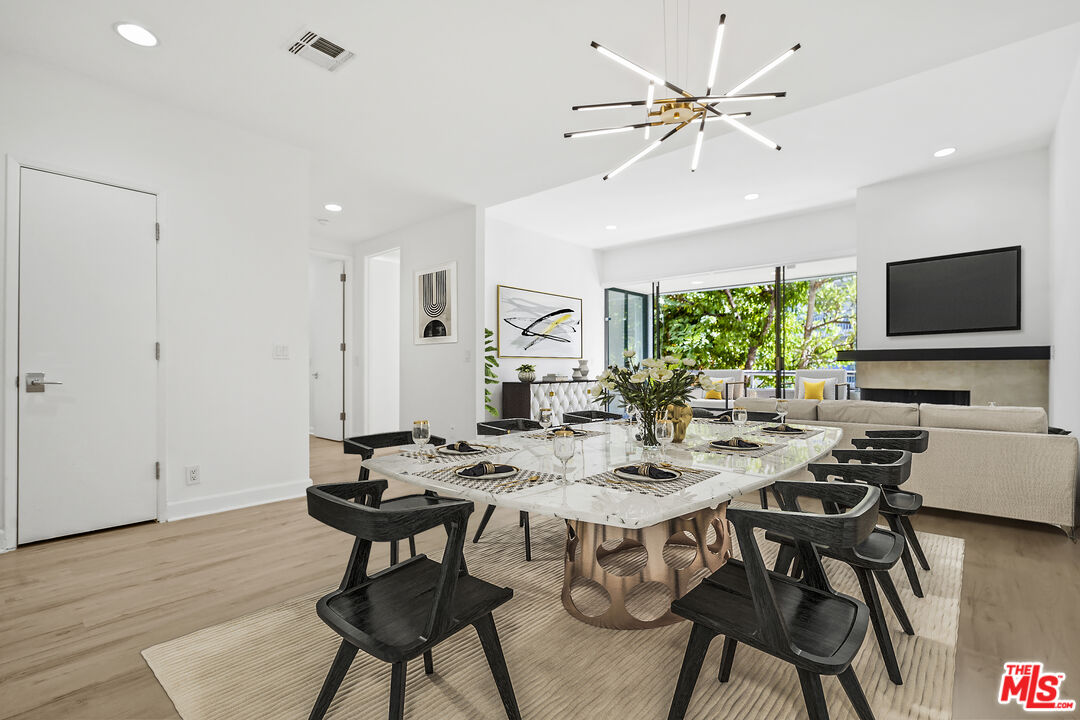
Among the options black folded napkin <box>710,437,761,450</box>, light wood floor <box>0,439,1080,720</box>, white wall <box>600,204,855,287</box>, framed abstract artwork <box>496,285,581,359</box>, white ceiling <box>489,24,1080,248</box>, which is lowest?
light wood floor <box>0,439,1080,720</box>

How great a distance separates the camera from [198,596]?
83.7 inches

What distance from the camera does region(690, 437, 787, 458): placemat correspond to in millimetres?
1968

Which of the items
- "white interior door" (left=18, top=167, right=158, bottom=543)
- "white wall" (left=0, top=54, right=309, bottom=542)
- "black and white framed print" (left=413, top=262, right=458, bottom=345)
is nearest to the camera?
"white interior door" (left=18, top=167, right=158, bottom=543)

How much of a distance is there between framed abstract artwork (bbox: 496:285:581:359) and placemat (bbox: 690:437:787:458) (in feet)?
13.6

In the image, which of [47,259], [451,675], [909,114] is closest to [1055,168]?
[909,114]

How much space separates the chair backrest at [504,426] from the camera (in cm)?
284

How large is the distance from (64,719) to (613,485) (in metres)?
1.69

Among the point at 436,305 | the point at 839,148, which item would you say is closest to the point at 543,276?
the point at 436,305

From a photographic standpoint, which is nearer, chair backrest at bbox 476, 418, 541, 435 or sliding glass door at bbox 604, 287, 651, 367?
chair backrest at bbox 476, 418, 541, 435

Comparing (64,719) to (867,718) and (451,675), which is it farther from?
(867,718)

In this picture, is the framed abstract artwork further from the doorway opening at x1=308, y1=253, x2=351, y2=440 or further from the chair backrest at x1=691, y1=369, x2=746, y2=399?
the doorway opening at x1=308, y1=253, x2=351, y2=440

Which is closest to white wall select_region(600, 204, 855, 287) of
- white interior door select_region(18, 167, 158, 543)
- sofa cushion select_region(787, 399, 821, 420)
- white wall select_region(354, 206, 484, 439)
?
sofa cushion select_region(787, 399, 821, 420)

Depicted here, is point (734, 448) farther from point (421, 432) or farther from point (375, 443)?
point (375, 443)

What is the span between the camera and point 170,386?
3.12m
